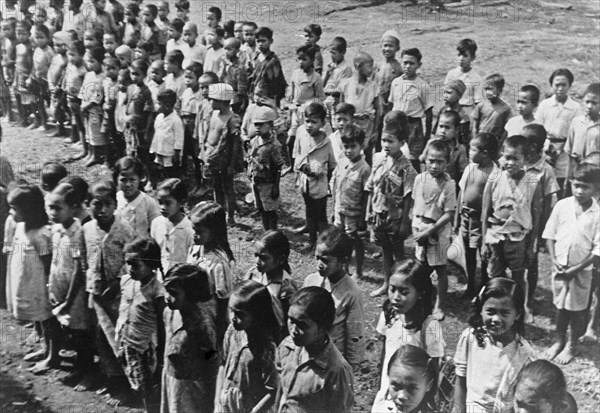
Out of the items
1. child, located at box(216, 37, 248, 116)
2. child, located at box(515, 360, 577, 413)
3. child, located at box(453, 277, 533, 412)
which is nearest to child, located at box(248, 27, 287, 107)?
child, located at box(216, 37, 248, 116)

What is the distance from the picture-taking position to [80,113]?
9891 mm

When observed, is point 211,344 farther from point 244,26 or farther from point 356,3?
point 356,3

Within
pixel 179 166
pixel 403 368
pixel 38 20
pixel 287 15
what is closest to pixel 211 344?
pixel 403 368

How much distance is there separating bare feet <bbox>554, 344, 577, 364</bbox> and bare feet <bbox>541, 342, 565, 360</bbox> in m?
0.04

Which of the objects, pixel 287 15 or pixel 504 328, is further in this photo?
pixel 287 15

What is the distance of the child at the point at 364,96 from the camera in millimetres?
8398

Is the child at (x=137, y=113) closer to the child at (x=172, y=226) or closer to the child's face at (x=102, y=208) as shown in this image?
the child at (x=172, y=226)

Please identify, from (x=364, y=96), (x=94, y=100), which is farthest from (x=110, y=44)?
(x=364, y=96)

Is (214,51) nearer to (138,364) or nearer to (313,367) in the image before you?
(138,364)

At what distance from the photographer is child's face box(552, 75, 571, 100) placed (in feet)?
24.1

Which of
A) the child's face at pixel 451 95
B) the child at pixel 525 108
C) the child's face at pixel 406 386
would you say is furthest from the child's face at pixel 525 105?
the child's face at pixel 406 386

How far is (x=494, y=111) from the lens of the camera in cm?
760

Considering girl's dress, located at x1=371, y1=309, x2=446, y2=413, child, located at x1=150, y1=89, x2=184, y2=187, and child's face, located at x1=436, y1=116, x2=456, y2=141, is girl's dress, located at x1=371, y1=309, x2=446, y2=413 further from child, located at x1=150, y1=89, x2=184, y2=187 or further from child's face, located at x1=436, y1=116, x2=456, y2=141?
child, located at x1=150, y1=89, x2=184, y2=187

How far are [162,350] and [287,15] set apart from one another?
9.21 metres
